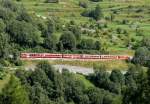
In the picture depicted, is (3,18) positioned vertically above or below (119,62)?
above

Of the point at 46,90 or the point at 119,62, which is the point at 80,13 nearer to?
the point at 119,62

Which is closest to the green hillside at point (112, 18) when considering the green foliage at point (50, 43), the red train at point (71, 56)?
the red train at point (71, 56)

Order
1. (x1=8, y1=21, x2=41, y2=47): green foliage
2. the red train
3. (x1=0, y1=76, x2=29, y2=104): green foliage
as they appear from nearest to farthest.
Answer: (x1=0, y1=76, x2=29, y2=104): green foliage < the red train < (x1=8, y1=21, x2=41, y2=47): green foliage

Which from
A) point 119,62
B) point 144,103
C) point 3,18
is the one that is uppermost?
point 144,103

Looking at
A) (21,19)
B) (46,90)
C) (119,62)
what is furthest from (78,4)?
(46,90)

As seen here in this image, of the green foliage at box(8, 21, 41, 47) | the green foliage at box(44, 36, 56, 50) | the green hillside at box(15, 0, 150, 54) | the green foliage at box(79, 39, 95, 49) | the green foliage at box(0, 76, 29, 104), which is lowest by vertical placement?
the green hillside at box(15, 0, 150, 54)

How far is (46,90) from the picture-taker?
89.2 meters

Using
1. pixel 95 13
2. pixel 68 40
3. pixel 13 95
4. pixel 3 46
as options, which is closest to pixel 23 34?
pixel 68 40

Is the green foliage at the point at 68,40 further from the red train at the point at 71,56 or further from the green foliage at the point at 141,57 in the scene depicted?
the green foliage at the point at 141,57

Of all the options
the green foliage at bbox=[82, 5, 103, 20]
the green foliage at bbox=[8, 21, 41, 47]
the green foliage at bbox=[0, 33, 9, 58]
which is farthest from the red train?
the green foliage at bbox=[82, 5, 103, 20]

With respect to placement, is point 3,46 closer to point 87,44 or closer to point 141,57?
point 87,44

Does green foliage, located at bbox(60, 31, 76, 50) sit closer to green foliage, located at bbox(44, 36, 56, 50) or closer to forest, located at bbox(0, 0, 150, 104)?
forest, located at bbox(0, 0, 150, 104)

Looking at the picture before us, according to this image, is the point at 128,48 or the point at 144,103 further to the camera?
the point at 128,48

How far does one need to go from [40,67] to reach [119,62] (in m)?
29.3
